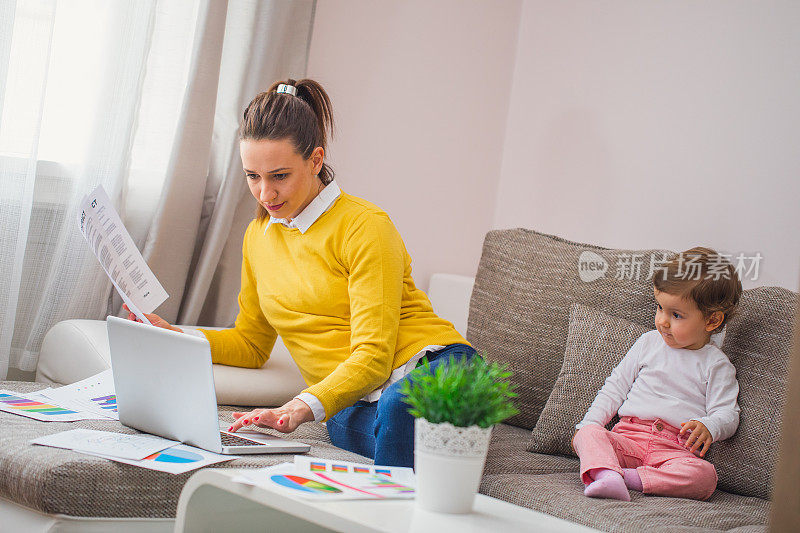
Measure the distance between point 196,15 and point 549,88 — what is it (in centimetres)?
135

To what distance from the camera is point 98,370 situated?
1.84 metres

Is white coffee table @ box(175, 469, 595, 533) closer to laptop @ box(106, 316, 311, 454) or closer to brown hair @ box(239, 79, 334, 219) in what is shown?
laptop @ box(106, 316, 311, 454)

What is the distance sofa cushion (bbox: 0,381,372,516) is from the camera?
1.21 m

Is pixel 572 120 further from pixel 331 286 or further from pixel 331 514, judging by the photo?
pixel 331 514

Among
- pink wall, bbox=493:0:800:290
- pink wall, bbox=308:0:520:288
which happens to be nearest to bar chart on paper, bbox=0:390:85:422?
pink wall, bbox=308:0:520:288

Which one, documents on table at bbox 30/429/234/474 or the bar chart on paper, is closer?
documents on table at bbox 30/429/234/474

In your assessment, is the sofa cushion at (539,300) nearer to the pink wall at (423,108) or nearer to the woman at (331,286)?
the woman at (331,286)

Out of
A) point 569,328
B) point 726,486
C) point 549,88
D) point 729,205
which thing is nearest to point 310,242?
point 569,328

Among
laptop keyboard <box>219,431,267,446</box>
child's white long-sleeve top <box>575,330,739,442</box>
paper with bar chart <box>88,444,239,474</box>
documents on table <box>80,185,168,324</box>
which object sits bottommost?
paper with bar chart <box>88,444,239,474</box>

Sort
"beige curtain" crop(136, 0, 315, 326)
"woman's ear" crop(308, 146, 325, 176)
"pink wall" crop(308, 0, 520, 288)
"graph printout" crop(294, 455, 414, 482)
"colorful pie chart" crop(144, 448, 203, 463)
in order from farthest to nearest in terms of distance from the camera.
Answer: "pink wall" crop(308, 0, 520, 288)
"beige curtain" crop(136, 0, 315, 326)
"woman's ear" crop(308, 146, 325, 176)
"colorful pie chart" crop(144, 448, 203, 463)
"graph printout" crop(294, 455, 414, 482)

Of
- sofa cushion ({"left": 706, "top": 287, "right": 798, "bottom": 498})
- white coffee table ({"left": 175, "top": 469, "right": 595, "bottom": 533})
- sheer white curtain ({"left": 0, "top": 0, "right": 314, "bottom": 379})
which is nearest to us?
white coffee table ({"left": 175, "top": 469, "right": 595, "bottom": 533})

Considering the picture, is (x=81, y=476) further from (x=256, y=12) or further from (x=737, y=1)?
(x=737, y=1)

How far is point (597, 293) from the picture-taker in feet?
6.64

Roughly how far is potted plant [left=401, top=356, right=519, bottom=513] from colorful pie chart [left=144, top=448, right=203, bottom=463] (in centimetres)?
42
